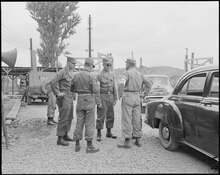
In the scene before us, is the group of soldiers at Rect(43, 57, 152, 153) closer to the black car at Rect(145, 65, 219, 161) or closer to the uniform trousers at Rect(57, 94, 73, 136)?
the uniform trousers at Rect(57, 94, 73, 136)

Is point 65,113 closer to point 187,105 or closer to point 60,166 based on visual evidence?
point 60,166

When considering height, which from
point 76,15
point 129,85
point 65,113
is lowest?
point 65,113

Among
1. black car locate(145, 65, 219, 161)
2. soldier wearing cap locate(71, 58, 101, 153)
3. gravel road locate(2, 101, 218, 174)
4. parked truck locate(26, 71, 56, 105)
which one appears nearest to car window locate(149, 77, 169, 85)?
gravel road locate(2, 101, 218, 174)

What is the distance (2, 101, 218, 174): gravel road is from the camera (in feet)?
12.8

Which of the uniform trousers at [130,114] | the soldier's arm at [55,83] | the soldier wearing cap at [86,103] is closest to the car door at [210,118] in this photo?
the uniform trousers at [130,114]

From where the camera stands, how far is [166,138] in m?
5.07

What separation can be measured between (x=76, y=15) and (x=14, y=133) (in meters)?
4.03

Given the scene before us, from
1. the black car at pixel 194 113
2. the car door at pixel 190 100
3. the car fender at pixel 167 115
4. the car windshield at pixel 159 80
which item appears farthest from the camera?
the car windshield at pixel 159 80

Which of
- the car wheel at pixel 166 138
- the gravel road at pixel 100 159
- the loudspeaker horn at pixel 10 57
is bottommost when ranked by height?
the gravel road at pixel 100 159

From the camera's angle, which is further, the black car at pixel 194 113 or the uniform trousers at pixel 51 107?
the uniform trousers at pixel 51 107

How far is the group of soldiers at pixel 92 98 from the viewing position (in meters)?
4.93

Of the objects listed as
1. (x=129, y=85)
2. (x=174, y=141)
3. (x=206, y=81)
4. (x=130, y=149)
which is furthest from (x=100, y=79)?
(x=206, y=81)

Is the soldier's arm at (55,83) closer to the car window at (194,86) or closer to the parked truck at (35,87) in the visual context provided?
the car window at (194,86)

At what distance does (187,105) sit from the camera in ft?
13.9
